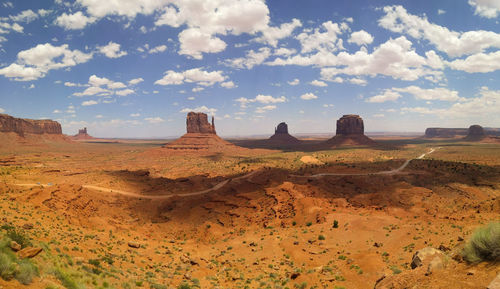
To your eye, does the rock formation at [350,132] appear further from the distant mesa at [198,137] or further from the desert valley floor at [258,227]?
the desert valley floor at [258,227]

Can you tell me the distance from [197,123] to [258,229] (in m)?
124

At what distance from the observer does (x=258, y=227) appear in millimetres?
35125

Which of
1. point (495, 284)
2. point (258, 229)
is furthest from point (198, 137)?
point (495, 284)

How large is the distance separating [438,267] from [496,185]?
1898 inches

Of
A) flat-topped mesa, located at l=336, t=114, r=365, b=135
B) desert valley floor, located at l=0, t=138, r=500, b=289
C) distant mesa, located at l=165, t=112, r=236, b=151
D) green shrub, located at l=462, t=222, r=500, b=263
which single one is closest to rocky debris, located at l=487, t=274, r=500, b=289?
desert valley floor, located at l=0, t=138, r=500, b=289

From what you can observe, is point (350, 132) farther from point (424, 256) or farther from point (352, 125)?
point (424, 256)

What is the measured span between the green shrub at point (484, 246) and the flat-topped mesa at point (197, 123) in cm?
14631

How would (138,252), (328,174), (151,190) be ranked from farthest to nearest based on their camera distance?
1. (328,174)
2. (151,190)
3. (138,252)

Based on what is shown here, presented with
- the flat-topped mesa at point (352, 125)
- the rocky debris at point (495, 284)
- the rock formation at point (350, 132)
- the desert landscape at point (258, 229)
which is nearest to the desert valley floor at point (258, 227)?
the desert landscape at point (258, 229)

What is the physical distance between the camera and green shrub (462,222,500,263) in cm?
1005

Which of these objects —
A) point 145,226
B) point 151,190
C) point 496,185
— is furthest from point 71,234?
point 496,185

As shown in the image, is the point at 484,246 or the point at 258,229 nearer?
the point at 484,246

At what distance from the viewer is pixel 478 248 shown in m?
10.9

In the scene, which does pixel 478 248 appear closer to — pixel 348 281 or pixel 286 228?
pixel 348 281
